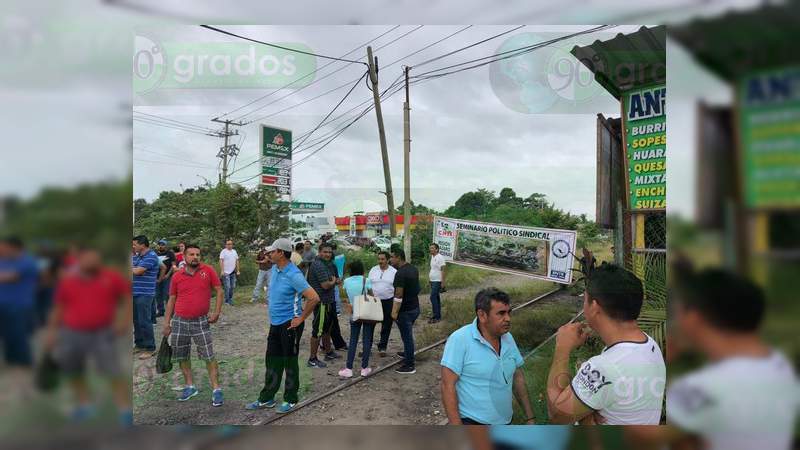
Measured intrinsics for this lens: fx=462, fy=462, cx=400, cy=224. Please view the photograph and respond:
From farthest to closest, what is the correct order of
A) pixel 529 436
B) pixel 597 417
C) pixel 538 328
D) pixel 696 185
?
pixel 538 328 < pixel 529 436 < pixel 696 185 < pixel 597 417

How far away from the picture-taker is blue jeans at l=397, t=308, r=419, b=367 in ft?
8.91

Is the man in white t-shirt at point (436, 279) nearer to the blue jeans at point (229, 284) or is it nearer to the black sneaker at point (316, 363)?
the black sneaker at point (316, 363)

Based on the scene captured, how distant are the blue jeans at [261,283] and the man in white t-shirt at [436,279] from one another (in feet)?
3.11

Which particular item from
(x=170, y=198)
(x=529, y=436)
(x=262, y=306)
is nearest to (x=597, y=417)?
(x=529, y=436)

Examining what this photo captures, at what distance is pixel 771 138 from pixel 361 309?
7.26ft

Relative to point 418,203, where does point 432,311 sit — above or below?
below

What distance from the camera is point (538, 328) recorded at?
257cm

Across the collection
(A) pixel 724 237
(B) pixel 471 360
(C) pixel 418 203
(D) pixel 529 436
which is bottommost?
(D) pixel 529 436

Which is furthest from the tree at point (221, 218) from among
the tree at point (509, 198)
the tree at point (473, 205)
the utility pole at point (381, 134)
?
the tree at point (509, 198)

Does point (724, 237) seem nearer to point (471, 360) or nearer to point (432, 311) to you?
point (471, 360)

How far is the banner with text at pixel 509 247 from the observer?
261cm

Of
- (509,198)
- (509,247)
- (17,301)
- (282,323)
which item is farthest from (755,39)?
(17,301)

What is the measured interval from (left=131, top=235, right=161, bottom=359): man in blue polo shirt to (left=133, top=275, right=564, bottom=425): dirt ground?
0.07 meters

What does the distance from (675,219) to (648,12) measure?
3.43ft
